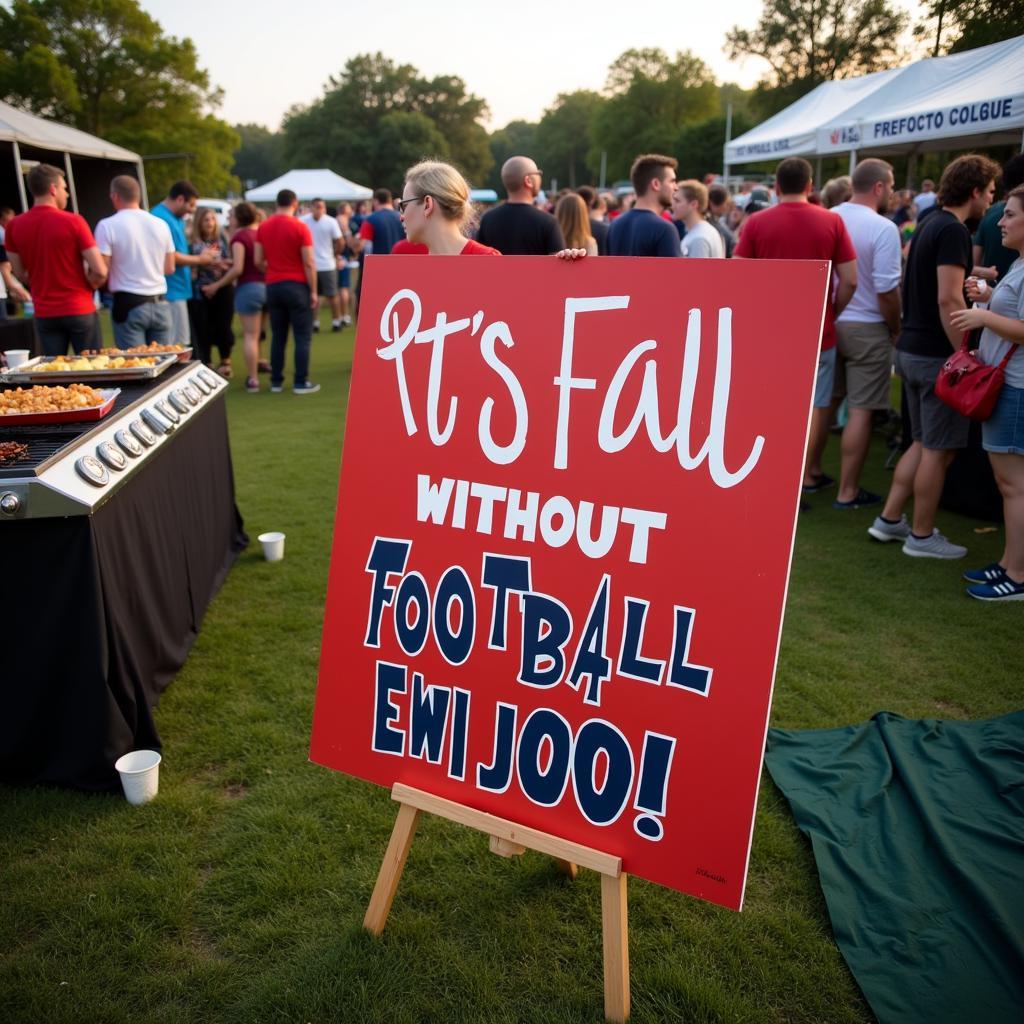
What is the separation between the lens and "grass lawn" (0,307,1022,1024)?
6.16 ft

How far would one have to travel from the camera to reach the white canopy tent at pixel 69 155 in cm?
1284

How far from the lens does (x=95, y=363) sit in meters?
4.03

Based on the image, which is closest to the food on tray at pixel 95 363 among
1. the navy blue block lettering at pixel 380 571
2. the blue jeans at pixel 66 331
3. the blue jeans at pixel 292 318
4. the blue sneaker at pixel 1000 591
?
the blue jeans at pixel 66 331

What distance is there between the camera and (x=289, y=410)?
8008mm

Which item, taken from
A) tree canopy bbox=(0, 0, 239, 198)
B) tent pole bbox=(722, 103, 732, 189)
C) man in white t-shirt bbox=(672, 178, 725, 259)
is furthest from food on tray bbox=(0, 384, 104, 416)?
tree canopy bbox=(0, 0, 239, 198)

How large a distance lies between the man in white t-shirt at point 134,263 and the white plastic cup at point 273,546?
3231 millimetres

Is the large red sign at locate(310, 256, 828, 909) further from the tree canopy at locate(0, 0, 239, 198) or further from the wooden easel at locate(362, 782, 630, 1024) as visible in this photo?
the tree canopy at locate(0, 0, 239, 198)

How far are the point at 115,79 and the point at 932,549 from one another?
3862cm

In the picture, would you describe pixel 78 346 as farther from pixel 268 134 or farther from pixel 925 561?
pixel 268 134

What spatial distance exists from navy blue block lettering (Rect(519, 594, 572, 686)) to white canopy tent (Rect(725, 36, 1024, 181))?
21.9ft

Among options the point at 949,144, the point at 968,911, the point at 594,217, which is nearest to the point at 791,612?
the point at 968,911

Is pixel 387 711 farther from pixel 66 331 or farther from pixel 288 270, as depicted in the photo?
pixel 288 270

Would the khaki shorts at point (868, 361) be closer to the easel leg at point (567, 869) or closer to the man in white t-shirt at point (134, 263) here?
the easel leg at point (567, 869)

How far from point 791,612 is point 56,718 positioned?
306 cm
